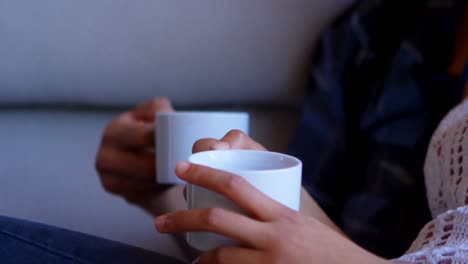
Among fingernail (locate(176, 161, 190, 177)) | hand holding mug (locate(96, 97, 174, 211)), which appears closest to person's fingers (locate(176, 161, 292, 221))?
fingernail (locate(176, 161, 190, 177))

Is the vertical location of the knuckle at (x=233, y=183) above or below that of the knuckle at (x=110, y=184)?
above

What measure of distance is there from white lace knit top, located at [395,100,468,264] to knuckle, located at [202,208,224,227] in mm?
139

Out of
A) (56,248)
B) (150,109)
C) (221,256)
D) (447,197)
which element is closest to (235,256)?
(221,256)

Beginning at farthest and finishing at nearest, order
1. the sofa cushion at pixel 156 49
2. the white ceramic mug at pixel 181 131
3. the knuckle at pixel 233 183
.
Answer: the sofa cushion at pixel 156 49, the white ceramic mug at pixel 181 131, the knuckle at pixel 233 183

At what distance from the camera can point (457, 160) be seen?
0.40 metres

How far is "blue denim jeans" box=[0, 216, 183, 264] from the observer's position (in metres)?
0.30

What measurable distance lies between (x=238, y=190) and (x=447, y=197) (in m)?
0.25

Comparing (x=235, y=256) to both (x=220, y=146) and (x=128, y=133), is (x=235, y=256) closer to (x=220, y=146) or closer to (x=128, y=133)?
(x=220, y=146)

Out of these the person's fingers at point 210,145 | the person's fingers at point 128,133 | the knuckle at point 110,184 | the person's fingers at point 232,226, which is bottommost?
the knuckle at point 110,184

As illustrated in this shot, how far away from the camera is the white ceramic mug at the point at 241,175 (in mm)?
253

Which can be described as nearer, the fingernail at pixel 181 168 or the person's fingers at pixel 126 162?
the fingernail at pixel 181 168

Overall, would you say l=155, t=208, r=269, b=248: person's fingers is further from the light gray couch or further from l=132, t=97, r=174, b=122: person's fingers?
l=132, t=97, r=174, b=122: person's fingers

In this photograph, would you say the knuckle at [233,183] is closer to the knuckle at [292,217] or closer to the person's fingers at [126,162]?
the knuckle at [292,217]

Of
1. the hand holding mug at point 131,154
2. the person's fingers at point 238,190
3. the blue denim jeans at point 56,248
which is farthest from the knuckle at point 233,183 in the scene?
the hand holding mug at point 131,154
